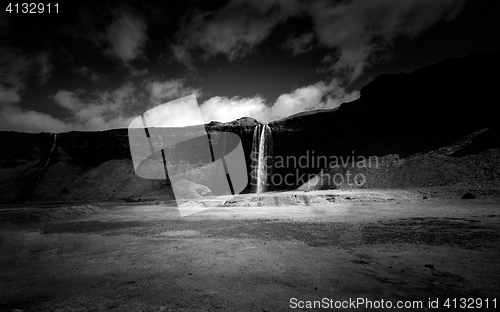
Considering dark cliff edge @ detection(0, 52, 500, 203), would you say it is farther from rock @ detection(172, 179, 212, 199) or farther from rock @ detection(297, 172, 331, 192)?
rock @ detection(172, 179, 212, 199)

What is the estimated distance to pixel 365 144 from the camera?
1528 inches

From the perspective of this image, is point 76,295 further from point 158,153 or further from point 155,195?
point 158,153

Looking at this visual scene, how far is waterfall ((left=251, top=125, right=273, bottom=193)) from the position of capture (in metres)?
43.8

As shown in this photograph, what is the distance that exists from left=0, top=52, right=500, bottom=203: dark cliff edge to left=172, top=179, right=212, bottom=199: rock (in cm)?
176

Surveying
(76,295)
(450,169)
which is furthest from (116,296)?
(450,169)

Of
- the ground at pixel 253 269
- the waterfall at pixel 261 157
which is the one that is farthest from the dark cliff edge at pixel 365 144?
the ground at pixel 253 269

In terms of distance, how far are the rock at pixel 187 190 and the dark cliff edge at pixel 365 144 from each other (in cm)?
176

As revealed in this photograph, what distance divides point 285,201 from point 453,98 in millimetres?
33356

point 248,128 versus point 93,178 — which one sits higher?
point 248,128

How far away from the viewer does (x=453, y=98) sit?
1339 inches

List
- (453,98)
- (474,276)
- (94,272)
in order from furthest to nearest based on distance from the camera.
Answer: (453,98) → (94,272) → (474,276)

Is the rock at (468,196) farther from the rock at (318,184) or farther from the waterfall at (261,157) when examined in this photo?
the waterfall at (261,157)

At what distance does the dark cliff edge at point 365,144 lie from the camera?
28062mm

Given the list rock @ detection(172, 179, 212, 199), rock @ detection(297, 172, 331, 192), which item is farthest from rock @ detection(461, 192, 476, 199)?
rock @ detection(172, 179, 212, 199)
